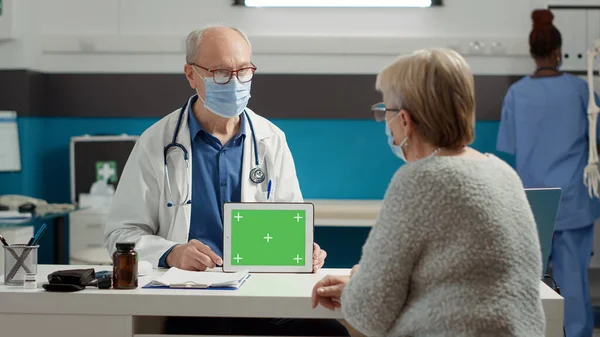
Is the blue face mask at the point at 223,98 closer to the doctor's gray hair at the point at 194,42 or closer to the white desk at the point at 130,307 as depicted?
the doctor's gray hair at the point at 194,42

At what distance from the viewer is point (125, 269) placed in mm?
2174

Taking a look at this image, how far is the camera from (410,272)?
5.62ft

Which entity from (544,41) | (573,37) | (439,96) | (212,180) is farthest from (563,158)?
(439,96)

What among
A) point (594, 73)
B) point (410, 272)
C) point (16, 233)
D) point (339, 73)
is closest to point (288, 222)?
point (410, 272)

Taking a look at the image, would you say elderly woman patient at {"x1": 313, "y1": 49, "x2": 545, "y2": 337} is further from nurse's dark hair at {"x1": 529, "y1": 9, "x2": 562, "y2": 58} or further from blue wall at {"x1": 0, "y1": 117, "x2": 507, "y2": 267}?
blue wall at {"x1": 0, "y1": 117, "x2": 507, "y2": 267}

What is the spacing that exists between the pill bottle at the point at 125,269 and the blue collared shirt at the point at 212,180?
1.81 ft

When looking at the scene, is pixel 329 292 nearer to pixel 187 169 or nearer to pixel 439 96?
pixel 439 96

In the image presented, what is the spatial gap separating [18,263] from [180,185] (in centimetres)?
64

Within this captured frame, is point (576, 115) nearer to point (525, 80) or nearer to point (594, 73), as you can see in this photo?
point (525, 80)

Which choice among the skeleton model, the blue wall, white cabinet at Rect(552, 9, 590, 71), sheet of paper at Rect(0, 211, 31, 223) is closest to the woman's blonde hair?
the skeleton model

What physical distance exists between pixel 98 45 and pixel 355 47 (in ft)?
5.26

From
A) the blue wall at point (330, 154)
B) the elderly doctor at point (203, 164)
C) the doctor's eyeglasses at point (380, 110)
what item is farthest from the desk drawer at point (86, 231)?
the doctor's eyeglasses at point (380, 110)

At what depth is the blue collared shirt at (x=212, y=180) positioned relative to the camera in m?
2.74

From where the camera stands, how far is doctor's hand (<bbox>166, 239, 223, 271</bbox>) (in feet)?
7.97
